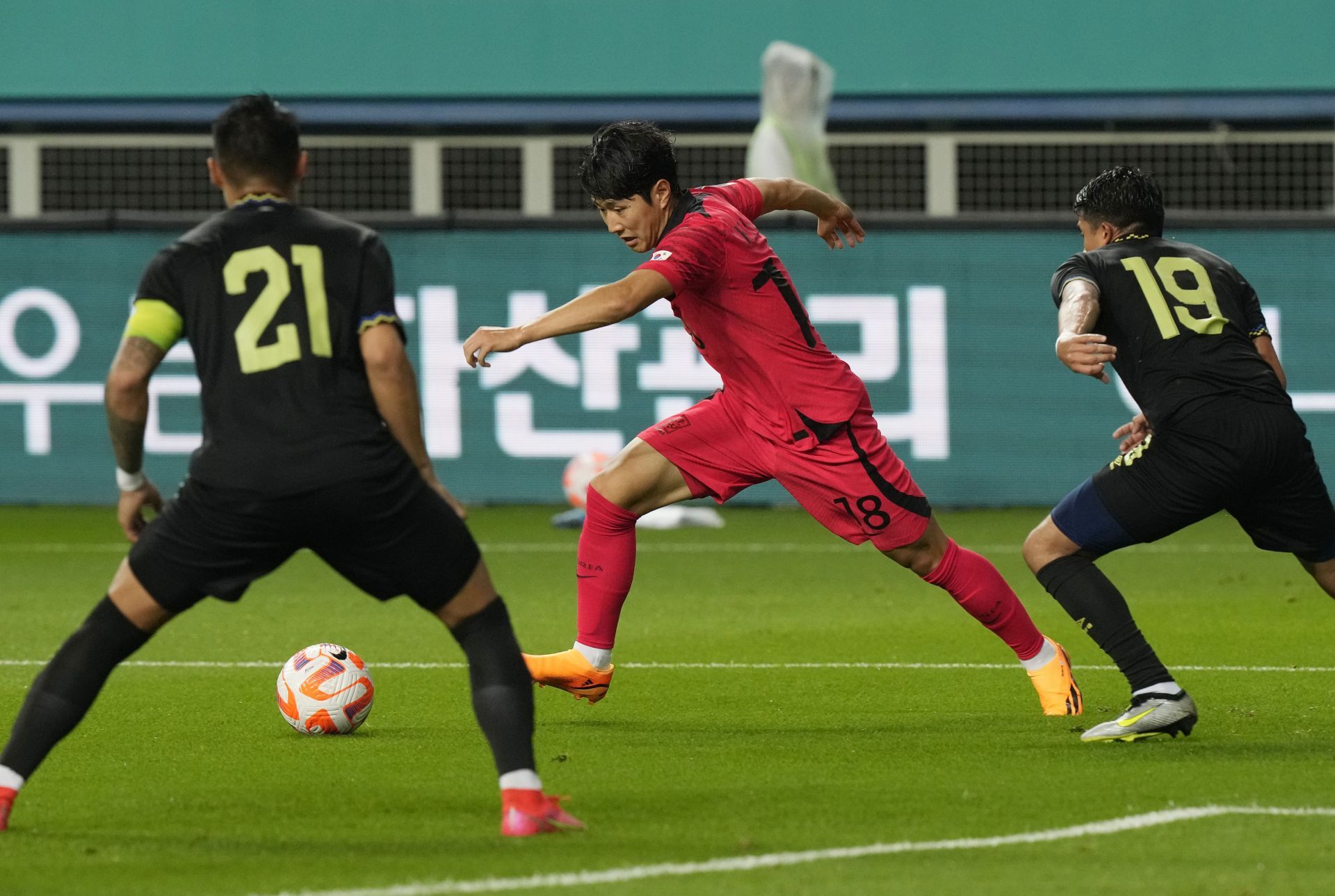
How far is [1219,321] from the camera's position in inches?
254

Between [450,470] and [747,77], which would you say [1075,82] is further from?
[450,470]

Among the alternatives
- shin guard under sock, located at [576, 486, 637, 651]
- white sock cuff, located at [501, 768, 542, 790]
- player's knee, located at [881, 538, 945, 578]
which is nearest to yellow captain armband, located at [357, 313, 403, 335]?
white sock cuff, located at [501, 768, 542, 790]

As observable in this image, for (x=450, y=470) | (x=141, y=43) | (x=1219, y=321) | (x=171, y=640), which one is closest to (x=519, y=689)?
(x=1219, y=321)

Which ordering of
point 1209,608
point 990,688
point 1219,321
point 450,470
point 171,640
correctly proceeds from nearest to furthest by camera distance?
1. point 1219,321
2. point 990,688
3. point 171,640
4. point 1209,608
5. point 450,470

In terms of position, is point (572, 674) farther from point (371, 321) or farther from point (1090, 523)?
point (371, 321)

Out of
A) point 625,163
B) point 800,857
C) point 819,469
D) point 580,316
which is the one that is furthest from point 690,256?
point 800,857

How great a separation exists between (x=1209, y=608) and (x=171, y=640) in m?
5.05

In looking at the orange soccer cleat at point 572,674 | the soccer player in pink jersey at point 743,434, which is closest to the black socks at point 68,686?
the soccer player in pink jersey at point 743,434

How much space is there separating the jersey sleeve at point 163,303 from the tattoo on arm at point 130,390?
0.03 metres

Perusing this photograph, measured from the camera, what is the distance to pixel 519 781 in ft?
16.1

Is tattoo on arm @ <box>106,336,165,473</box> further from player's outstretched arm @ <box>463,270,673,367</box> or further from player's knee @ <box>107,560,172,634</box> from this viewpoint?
player's outstretched arm @ <box>463,270,673,367</box>

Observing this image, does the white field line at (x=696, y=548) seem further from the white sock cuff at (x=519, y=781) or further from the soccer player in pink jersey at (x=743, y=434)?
the white sock cuff at (x=519, y=781)

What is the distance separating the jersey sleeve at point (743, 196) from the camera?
6867mm

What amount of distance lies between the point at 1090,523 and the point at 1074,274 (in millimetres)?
787
